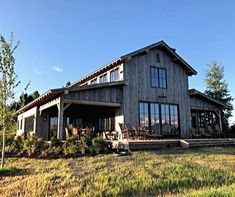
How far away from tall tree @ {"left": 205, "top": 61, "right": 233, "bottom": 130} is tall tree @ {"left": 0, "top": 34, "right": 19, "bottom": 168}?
25269 millimetres

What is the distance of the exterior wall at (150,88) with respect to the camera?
1443cm

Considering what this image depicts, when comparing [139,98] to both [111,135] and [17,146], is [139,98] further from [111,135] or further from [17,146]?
[17,146]

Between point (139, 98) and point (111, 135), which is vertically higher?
point (139, 98)

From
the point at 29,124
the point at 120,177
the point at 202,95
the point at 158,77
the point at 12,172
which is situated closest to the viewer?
the point at 120,177

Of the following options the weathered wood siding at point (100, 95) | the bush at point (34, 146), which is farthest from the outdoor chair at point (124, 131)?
the bush at point (34, 146)

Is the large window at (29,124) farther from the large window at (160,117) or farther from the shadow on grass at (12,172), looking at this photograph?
the shadow on grass at (12,172)

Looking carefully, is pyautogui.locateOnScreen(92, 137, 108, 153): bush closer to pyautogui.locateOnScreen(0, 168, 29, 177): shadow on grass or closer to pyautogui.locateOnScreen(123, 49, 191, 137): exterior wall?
pyautogui.locateOnScreen(0, 168, 29, 177): shadow on grass

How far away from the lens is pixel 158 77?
52.3 ft

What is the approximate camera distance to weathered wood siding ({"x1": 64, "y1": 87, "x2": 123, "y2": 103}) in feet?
40.3

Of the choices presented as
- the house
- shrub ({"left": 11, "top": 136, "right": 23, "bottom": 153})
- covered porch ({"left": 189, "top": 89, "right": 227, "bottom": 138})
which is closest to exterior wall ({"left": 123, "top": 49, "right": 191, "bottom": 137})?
the house

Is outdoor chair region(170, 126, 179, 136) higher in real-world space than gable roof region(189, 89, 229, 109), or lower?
lower

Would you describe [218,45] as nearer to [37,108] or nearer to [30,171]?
[37,108]

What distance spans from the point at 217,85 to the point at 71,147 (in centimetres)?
2423

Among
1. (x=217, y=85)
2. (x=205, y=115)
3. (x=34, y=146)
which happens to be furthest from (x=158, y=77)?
(x=217, y=85)
